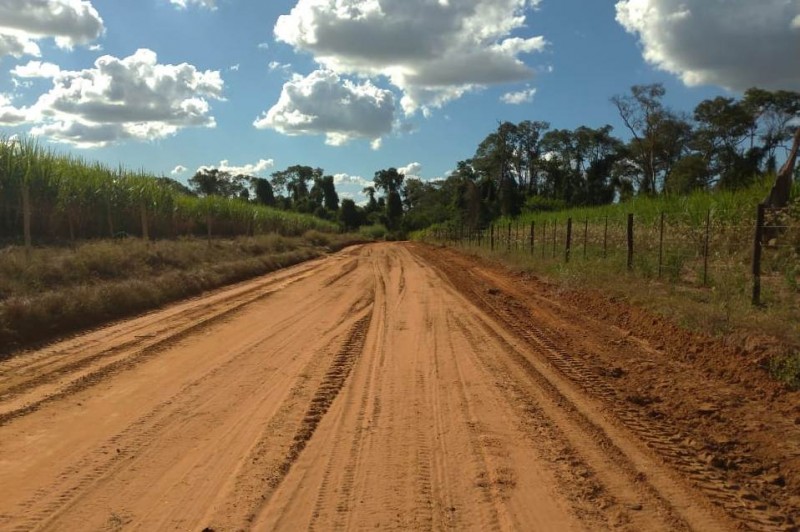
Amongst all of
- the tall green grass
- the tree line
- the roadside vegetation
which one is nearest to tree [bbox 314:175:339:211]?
the tree line

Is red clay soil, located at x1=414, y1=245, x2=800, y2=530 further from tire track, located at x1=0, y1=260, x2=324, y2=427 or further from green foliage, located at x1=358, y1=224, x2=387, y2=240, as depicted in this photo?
green foliage, located at x1=358, y1=224, x2=387, y2=240

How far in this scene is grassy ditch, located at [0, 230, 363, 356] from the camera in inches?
361

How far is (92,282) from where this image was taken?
12.9m

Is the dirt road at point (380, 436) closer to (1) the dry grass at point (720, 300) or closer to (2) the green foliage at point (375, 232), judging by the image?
(1) the dry grass at point (720, 300)

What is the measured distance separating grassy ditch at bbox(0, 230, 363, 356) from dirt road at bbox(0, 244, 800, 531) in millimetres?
823

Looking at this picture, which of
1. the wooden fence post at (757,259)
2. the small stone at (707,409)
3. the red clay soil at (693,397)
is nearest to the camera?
the red clay soil at (693,397)

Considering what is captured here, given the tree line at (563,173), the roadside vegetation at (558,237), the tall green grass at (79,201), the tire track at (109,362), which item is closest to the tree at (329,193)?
the tree line at (563,173)

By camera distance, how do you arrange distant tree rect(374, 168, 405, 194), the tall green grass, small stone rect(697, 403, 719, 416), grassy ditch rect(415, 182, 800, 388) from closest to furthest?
small stone rect(697, 403, 719, 416), grassy ditch rect(415, 182, 800, 388), the tall green grass, distant tree rect(374, 168, 405, 194)

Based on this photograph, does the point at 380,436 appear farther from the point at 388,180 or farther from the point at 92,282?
the point at 388,180

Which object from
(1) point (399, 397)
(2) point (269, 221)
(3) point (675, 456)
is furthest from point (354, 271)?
(2) point (269, 221)

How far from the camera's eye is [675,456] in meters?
4.79

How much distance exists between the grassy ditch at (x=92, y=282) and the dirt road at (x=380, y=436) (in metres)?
0.82

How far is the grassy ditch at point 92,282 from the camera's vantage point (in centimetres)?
918

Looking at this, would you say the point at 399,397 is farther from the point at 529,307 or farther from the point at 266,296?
the point at 266,296
